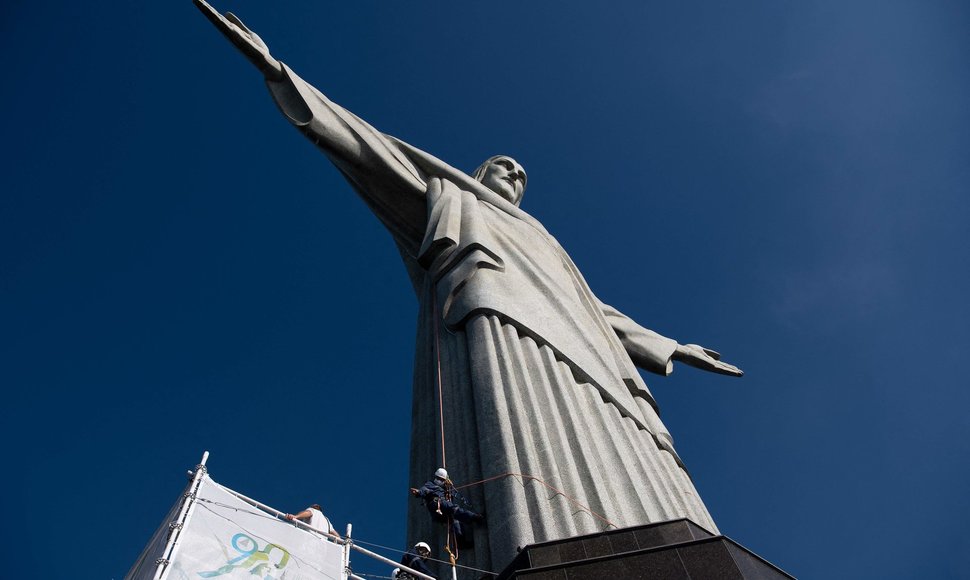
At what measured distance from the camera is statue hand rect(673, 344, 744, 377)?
11.9 meters

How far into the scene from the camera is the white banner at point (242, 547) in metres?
3.90

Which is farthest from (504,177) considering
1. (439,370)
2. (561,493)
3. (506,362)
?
(561,493)

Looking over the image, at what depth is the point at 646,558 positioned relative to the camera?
438 cm

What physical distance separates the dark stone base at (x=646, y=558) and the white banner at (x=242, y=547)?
954 mm

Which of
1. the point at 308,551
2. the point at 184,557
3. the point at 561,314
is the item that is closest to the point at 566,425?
the point at 561,314

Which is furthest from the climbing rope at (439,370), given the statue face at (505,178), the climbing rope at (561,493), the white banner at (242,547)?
the statue face at (505,178)

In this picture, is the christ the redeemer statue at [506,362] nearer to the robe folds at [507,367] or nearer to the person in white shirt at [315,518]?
the robe folds at [507,367]

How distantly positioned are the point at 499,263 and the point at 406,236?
7.95ft

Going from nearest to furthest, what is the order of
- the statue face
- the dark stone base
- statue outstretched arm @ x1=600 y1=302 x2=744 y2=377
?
the dark stone base < statue outstretched arm @ x1=600 y1=302 x2=744 y2=377 < the statue face

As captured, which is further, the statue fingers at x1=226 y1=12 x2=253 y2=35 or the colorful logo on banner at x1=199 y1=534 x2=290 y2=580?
the statue fingers at x1=226 y1=12 x2=253 y2=35

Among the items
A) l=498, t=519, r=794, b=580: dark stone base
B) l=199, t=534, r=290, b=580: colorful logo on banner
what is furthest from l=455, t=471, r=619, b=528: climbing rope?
l=199, t=534, r=290, b=580: colorful logo on banner

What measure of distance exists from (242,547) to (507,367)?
11.1 feet

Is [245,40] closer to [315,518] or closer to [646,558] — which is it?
[315,518]

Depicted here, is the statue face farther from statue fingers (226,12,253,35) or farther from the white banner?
the white banner
